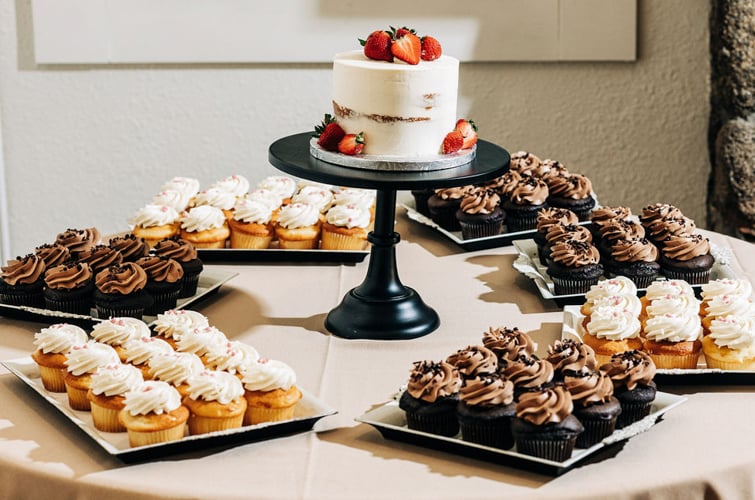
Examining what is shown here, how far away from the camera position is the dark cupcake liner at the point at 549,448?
1507 millimetres

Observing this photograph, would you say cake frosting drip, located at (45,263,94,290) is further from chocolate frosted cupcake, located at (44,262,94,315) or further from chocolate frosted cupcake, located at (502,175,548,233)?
chocolate frosted cupcake, located at (502,175,548,233)

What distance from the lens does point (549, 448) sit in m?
1.51

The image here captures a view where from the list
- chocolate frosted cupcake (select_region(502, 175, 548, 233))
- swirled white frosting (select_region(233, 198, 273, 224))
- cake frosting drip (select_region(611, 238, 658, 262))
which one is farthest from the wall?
cake frosting drip (select_region(611, 238, 658, 262))

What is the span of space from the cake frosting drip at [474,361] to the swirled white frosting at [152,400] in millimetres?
439

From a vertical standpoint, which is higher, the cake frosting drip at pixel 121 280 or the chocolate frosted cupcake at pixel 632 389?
the cake frosting drip at pixel 121 280

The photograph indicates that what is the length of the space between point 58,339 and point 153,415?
33 cm

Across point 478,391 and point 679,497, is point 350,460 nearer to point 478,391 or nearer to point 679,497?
point 478,391

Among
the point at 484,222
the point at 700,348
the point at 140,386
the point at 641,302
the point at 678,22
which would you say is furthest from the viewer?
the point at 678,22

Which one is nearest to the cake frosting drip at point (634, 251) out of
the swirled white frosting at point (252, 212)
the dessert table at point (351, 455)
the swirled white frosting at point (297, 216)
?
the dessert table at point (351, 455)

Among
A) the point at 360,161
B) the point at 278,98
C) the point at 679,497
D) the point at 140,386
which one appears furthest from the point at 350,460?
the point at 278,98

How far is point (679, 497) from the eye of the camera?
4.88 ft

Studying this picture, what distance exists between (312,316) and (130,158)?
6.98ft

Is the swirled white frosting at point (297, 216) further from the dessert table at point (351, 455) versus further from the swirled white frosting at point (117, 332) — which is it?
the swirled white frosting at point (117, 332)

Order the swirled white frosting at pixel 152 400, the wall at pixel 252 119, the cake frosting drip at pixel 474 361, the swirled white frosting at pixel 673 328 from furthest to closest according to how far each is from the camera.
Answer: the wall at pixel 252 119, the swirled white frosting at pixel 673 328, the cake frosting drip at pixel 474 361, the swirled white frosting at pixel 152 400
